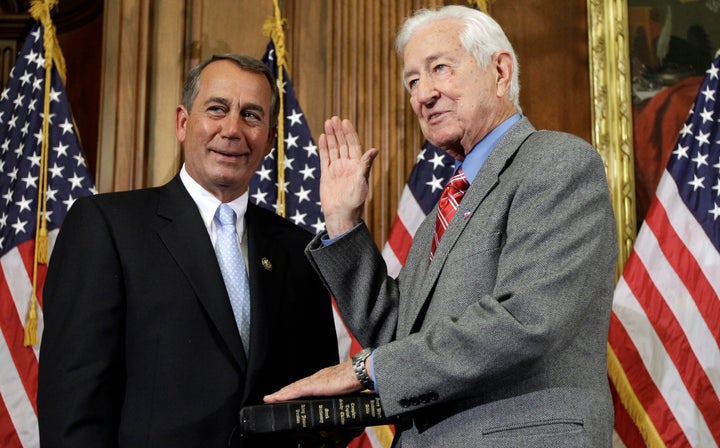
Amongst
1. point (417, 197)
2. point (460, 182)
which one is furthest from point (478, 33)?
point (417, 197)

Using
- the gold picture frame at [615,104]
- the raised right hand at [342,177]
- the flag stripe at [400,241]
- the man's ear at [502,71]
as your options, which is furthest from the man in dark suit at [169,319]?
the gold picture frame at [615,104]

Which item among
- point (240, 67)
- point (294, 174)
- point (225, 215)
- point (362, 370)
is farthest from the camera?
point (294, 174)

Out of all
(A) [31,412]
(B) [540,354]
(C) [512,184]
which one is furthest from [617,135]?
(A) [31,412]

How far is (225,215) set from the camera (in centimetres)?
246

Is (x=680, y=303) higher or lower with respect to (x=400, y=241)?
lower

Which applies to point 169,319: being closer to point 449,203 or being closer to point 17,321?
point 449,203

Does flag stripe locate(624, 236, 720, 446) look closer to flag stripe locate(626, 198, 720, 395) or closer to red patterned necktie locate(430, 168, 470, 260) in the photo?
flag stripe locate(626, 198, 720, 395)

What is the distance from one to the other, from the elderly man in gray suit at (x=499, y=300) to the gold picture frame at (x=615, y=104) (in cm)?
210

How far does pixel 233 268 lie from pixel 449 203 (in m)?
0.69

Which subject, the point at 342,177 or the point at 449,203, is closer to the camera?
the point at 449,203

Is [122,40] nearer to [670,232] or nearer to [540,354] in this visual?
[670,232]

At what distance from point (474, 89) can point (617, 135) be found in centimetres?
219

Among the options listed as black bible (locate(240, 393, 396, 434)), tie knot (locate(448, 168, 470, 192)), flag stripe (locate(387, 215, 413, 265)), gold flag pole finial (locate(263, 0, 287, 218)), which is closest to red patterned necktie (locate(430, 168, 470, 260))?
tie knot (locate(448, 168, 470, 192))

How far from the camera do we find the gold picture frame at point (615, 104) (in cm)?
401
